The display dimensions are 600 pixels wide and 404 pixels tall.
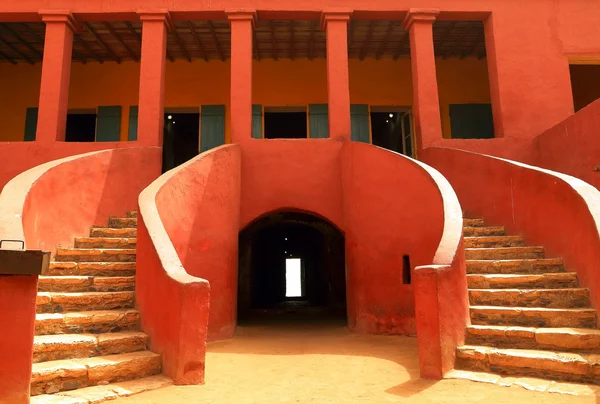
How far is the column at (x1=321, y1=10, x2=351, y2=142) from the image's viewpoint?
9.20 m

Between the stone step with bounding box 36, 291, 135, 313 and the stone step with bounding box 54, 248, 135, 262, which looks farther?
the stone step with bounding box 54, 248, 135, 262

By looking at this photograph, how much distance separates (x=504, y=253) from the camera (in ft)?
20.2

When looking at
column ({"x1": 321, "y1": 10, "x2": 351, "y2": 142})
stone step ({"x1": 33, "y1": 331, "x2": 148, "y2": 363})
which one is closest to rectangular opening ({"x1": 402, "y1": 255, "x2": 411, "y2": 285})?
column ({"x1": 321, "y1": 10, "x2": 351, "y2": 142})

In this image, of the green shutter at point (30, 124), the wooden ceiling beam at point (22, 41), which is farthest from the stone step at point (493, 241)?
the green shutter at point (30, 124)

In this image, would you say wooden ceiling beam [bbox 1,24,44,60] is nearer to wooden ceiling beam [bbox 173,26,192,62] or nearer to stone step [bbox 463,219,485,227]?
wooden ceiling beam [bbox 173,26,192,62]

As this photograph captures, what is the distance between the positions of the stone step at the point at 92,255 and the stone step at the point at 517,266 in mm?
4265

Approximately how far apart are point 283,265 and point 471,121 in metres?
10.4

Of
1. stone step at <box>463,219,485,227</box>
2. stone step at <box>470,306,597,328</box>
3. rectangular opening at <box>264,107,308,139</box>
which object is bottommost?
stone step at <box>470,306,597,328</box>

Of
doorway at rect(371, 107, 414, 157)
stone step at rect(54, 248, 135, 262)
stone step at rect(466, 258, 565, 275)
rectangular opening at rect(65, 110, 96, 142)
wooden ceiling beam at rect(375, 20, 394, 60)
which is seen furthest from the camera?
rectangular opening at rect(65, 110, 96, 142)

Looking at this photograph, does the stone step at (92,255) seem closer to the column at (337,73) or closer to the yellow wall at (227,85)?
the column at (337,73)

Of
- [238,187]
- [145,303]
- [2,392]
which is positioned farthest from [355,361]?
[238,187]

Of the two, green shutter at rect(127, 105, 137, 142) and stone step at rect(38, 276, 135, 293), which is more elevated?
green shutter at rect(127, 105, 137, 142)

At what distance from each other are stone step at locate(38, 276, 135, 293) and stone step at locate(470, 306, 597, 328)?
12.6 ft

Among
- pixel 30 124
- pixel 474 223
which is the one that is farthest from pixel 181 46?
pixel 474 223
